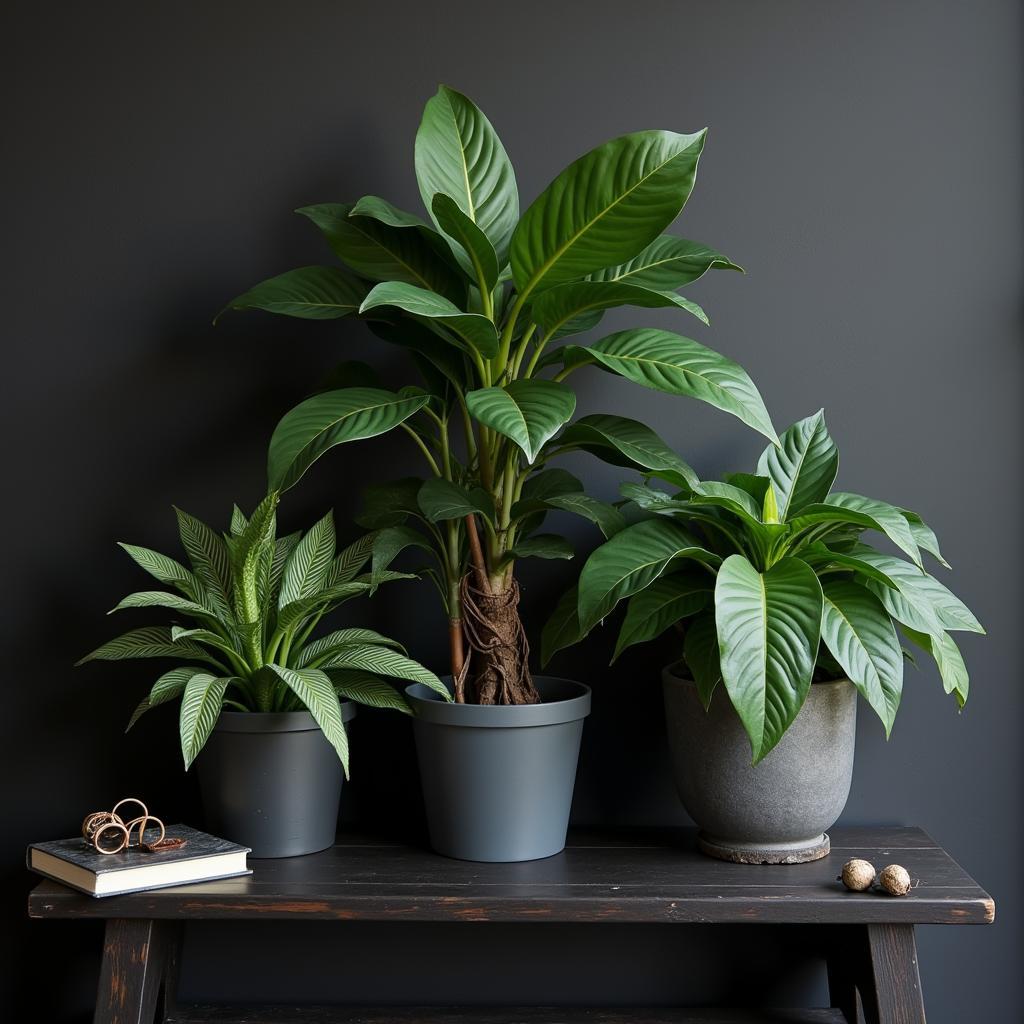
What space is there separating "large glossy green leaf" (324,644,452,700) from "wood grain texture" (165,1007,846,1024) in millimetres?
528

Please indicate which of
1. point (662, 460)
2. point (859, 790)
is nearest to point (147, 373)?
point (662, 460)

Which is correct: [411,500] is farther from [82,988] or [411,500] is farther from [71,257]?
[82,988]

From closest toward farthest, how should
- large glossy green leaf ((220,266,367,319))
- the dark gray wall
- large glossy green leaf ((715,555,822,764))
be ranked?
large glossy green leaf ((715,555,822,764))
large glossy green leaf ((220,266,367,319))
the dark gray wall

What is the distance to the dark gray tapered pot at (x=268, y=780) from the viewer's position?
1592 mm

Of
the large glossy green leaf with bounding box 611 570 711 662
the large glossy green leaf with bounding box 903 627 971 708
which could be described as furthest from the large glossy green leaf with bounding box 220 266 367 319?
the large glossy green leaf with bounding box 903 627 971 708

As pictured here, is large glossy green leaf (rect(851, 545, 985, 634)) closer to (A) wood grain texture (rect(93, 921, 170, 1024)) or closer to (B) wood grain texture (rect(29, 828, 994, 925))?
(B) wood grain texture (rect(29, 828, 994, 925))

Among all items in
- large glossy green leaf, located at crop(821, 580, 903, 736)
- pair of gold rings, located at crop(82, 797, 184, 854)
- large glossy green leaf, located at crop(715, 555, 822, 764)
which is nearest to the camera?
large glossy green leaf, located at crop(715, 555, 822, 764)

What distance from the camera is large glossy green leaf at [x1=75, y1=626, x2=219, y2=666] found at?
1.64m

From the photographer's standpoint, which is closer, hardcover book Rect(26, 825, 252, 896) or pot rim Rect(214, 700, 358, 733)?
hardcover book Rect(26, 825, 252, 896)

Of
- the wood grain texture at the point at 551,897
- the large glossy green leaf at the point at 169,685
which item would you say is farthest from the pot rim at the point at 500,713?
the large glossy green leaf at the point at 169,685

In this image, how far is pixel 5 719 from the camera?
188 cm

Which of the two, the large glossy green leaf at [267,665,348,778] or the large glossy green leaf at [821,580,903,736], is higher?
the large glossy green leaf at [821,580,903,736]

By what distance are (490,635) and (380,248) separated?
0.58 m

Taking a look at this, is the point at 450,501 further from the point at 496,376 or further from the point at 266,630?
the point at 266,630
